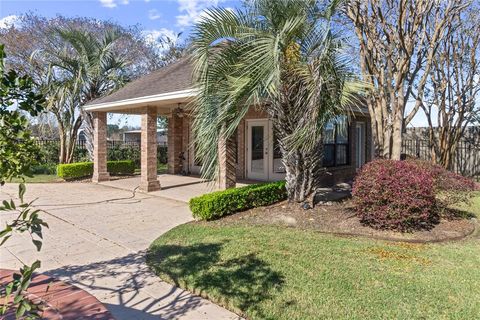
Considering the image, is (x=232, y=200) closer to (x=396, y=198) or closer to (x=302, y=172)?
(x=302, y=172)

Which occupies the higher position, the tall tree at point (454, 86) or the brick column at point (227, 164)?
the tall tree at point (454, 86)

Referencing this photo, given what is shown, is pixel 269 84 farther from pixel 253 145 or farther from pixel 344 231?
pixel 253 145

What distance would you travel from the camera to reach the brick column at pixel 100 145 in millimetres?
13734

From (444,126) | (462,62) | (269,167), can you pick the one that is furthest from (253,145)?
(462,62)

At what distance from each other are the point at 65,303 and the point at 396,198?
566cm

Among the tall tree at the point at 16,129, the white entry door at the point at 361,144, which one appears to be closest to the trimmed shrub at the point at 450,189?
the tall tree at the point at 16,129

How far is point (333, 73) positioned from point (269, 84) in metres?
1.41

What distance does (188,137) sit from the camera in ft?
52.8

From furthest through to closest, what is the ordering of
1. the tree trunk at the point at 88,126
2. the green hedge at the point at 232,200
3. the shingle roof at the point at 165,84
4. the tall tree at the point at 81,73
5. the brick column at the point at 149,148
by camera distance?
the tree trunk at the point at 88,126 → the tall tree at the point at 81,73 → the brick column at the point at 149,148 → the shingle roof at the point at 165,84 → the green hedge at the point at 232,200

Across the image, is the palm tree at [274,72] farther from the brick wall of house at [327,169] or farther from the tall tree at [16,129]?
the tall tree at [16,129]

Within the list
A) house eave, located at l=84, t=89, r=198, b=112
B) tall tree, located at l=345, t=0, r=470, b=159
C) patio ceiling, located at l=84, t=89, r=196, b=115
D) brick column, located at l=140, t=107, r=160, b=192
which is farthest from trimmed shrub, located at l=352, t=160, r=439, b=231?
brick column, located at l=140, t=107, r=160, b=192

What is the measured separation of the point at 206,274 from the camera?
14.5 feet

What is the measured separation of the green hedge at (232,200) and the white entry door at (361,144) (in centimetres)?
862

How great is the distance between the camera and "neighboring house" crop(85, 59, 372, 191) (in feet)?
33.3
